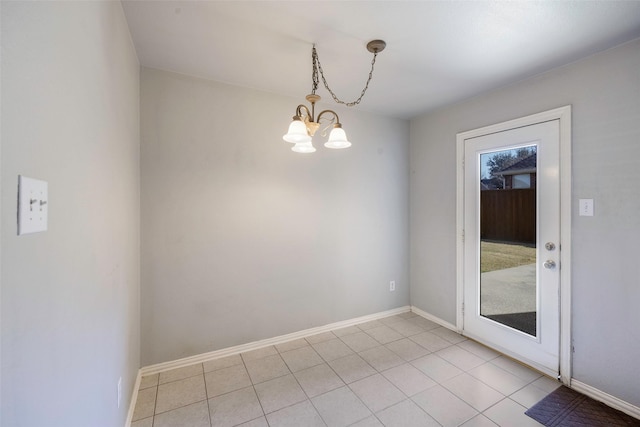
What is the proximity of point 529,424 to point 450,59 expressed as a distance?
269cm

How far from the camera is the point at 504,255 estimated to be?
268cm

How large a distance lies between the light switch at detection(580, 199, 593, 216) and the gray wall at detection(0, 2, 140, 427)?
3.14 meters

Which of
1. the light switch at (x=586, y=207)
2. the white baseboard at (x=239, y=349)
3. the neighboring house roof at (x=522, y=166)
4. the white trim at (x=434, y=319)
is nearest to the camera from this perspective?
the light switch at (x=586, y=207)

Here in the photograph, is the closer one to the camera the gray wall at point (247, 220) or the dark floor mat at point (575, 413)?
the dark floor mat at point (575, 413)

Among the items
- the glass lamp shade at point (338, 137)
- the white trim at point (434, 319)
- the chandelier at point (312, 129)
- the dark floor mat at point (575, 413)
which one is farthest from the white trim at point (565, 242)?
the glass lamp shade at point (338, 137)

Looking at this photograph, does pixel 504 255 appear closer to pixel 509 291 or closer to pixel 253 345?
pixel 509 291

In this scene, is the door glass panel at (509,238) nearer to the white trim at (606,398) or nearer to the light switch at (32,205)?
the white trim at (606,398)

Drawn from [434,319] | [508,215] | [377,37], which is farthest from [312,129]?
[434,319]

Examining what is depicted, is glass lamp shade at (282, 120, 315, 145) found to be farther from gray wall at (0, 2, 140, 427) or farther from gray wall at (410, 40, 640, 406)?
gray wall at (410, 40, 640, 406)

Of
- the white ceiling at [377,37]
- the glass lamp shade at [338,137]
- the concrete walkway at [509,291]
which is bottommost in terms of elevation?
the concrete walkway at [509,291]

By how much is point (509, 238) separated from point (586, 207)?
640 mm

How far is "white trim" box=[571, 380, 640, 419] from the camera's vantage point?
1867mm

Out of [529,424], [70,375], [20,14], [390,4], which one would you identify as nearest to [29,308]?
[70,375]

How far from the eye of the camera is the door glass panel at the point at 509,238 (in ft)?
8.06
